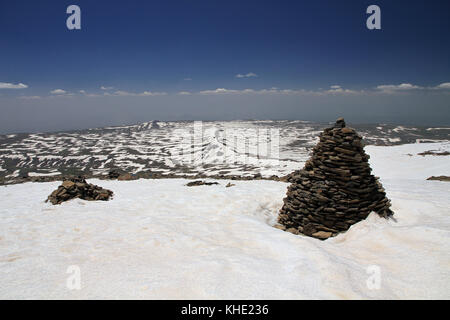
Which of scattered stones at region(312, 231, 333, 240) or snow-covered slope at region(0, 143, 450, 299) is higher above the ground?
snow-covered slope at region(0, 143, 450, 299)

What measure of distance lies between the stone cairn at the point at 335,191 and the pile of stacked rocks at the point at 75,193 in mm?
12450

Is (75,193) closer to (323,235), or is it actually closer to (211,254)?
(211,254)

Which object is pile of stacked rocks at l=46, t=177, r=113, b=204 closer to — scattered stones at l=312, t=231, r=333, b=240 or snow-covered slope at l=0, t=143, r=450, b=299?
snow-covered slope at l=0, t=143, r=450, b=299

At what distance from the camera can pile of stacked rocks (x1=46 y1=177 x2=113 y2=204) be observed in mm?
14281

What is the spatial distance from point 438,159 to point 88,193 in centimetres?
3835

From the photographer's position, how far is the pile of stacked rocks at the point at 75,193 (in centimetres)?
1428

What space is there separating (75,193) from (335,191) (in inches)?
614

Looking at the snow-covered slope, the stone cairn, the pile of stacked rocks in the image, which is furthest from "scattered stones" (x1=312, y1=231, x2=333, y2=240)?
the pile of stacked rocks

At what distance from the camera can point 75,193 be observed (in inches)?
582

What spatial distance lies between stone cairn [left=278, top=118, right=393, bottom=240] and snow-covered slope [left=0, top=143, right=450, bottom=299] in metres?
0.79

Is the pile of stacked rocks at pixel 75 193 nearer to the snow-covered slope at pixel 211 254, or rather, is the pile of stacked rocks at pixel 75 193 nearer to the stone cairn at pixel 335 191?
the snow-covered slope at pixel 211 254

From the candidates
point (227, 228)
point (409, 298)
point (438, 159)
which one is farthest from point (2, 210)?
point (438, 159)

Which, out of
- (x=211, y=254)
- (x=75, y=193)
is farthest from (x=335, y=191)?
(x=75, y=193)

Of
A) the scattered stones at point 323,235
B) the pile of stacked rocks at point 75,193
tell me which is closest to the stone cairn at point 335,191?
the scattered stones at point 323,235
